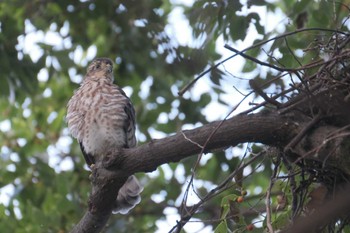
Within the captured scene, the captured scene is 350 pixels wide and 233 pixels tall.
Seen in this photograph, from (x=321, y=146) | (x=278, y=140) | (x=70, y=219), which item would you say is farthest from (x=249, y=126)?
(x=70, y=219)

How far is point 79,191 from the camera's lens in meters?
7.80

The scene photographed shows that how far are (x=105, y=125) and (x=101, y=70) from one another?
40.1 inches

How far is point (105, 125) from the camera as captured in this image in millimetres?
5516

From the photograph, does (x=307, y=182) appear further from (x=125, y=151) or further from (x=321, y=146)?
(x=125, y=151)

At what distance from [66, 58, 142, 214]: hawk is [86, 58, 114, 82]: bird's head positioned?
52cm

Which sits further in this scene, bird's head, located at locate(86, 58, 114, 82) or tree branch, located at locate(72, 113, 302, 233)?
bird's head, located at locate(86, 58, 114, 82)

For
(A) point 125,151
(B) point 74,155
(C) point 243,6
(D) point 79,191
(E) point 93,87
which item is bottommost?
(A) point 125,151

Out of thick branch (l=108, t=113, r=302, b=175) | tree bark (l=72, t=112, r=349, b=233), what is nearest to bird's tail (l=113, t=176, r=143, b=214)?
tree bark (l=72, t=112, r=349, b=233)

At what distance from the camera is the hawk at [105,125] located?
216 inches

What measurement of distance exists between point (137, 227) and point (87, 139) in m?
2.41

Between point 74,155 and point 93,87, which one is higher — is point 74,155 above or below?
above

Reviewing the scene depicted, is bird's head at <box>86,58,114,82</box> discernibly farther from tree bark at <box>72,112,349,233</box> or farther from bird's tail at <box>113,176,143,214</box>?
tree bark at <box>72,112,349,233</box>

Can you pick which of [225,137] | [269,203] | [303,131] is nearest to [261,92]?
[303,131]

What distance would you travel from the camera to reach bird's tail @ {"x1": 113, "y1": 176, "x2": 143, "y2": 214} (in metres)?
5.35
